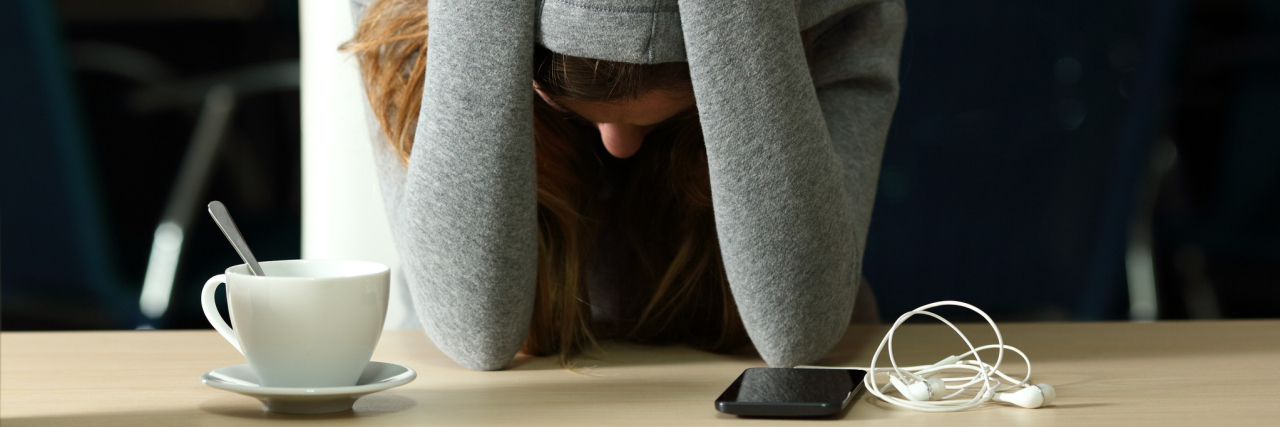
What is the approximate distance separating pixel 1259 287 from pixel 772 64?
78.1 inches

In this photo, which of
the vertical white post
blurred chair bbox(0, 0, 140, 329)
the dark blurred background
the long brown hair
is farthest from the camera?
blurred chair bbox(0, 0, 140, 329)

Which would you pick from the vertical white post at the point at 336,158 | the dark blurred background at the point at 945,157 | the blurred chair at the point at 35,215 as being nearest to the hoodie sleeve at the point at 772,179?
the vertical white post at the point at 336,158

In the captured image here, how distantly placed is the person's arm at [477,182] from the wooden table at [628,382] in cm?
4

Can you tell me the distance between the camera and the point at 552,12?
2.15ft

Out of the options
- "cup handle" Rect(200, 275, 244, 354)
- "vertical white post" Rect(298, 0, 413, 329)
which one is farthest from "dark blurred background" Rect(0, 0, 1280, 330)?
"cup handle" Rect(200, 275, 244, 354)

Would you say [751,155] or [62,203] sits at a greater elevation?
[751,155]

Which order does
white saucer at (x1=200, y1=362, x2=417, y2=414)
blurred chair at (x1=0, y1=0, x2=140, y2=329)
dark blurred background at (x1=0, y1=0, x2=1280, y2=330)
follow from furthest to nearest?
blurred chair at (x1=0, y1=0, x2=140, y2=329) < dark blurred background at (x1=0, y1=0, x2=1280, y2=330) < white saucer at (x1=200, y1=362, x2=417, y2=414)

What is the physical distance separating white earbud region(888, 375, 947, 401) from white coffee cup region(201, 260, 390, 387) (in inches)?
11.2

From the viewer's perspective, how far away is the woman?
65cm

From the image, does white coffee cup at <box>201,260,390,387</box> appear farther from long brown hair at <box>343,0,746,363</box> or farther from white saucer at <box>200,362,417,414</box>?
long brown hair at <box>343,0,746,363</box>

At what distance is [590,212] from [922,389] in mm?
411

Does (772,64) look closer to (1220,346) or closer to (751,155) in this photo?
(751,155)

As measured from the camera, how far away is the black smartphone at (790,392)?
0.51m

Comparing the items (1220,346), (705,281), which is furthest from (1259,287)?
(705,281)
